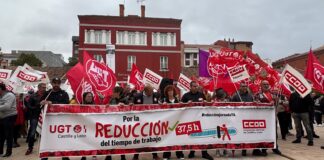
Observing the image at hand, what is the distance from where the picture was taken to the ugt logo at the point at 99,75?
9758 millimetres

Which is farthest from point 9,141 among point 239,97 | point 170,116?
point 239,97

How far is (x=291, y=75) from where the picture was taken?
32.5 ft

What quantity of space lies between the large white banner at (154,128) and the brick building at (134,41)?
131 ft

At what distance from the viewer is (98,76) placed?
9.91 m

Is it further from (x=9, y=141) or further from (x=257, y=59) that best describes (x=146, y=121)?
(x=257, y=59)

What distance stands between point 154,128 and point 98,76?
2.30m

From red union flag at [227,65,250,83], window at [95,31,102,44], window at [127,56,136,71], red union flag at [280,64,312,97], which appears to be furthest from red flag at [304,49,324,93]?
window at [95,31,102,44]

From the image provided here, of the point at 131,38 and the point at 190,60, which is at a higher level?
the point at 131,38

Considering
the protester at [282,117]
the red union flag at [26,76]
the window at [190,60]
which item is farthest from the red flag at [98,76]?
the window at [190,60]

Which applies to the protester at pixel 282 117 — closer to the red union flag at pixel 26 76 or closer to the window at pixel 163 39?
the red union flag at pixel 26 76

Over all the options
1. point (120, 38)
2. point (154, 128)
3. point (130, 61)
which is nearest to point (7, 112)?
point (154, 128)

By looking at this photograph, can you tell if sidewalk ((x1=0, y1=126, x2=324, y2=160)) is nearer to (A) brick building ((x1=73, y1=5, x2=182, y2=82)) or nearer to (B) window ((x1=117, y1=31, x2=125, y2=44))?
(A) brick building ((x1=73, y1=5, x2=182, y2=82))

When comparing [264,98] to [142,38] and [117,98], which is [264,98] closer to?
[117,98]

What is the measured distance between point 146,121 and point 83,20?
42.5 metres
